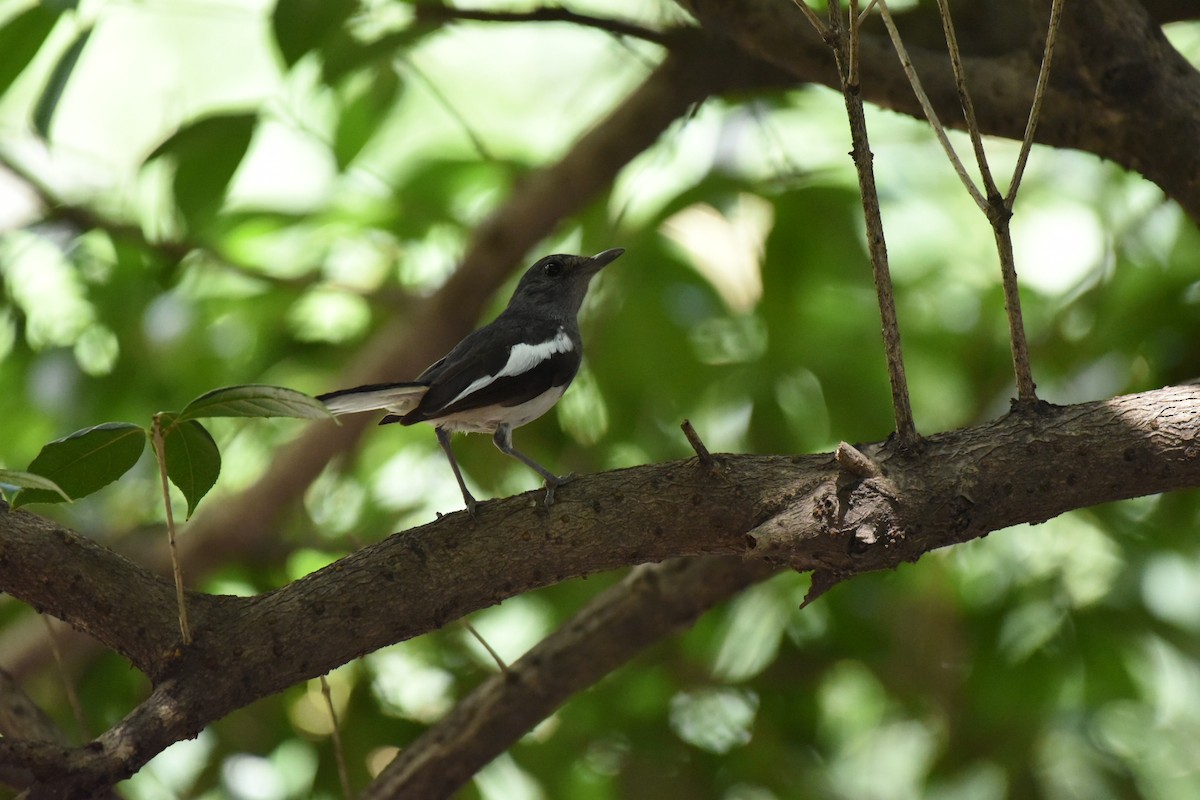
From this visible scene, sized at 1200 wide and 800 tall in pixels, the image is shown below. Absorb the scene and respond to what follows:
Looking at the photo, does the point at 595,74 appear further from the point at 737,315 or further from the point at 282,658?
the point at 282,658

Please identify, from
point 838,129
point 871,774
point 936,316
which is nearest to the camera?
point 936,316

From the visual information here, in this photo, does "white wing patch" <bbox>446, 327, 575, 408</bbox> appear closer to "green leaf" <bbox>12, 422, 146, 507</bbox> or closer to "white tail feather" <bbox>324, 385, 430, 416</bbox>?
"white tail feather" <bbox>324, 385, 430, 416</bbox>

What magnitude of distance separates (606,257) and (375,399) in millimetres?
986

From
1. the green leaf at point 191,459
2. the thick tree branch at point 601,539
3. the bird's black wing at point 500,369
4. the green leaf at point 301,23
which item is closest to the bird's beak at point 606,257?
the bird's black wing at point 500,369

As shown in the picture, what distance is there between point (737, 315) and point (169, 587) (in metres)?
2.02

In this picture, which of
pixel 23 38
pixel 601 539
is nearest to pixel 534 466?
pixel 601 539

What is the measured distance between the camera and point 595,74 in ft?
13.8

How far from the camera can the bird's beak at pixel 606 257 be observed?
3.11 metres

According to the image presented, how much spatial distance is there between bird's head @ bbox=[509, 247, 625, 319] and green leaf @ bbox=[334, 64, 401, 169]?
0.68 metres

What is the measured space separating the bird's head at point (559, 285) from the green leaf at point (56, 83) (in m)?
1.33

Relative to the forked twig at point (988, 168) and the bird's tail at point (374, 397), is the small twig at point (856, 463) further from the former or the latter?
the bird's tail at point (374, 397)

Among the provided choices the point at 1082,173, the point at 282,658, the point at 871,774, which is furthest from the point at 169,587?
the point at 1082,173

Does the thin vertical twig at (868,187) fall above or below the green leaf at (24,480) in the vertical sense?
above

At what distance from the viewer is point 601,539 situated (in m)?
2.06
